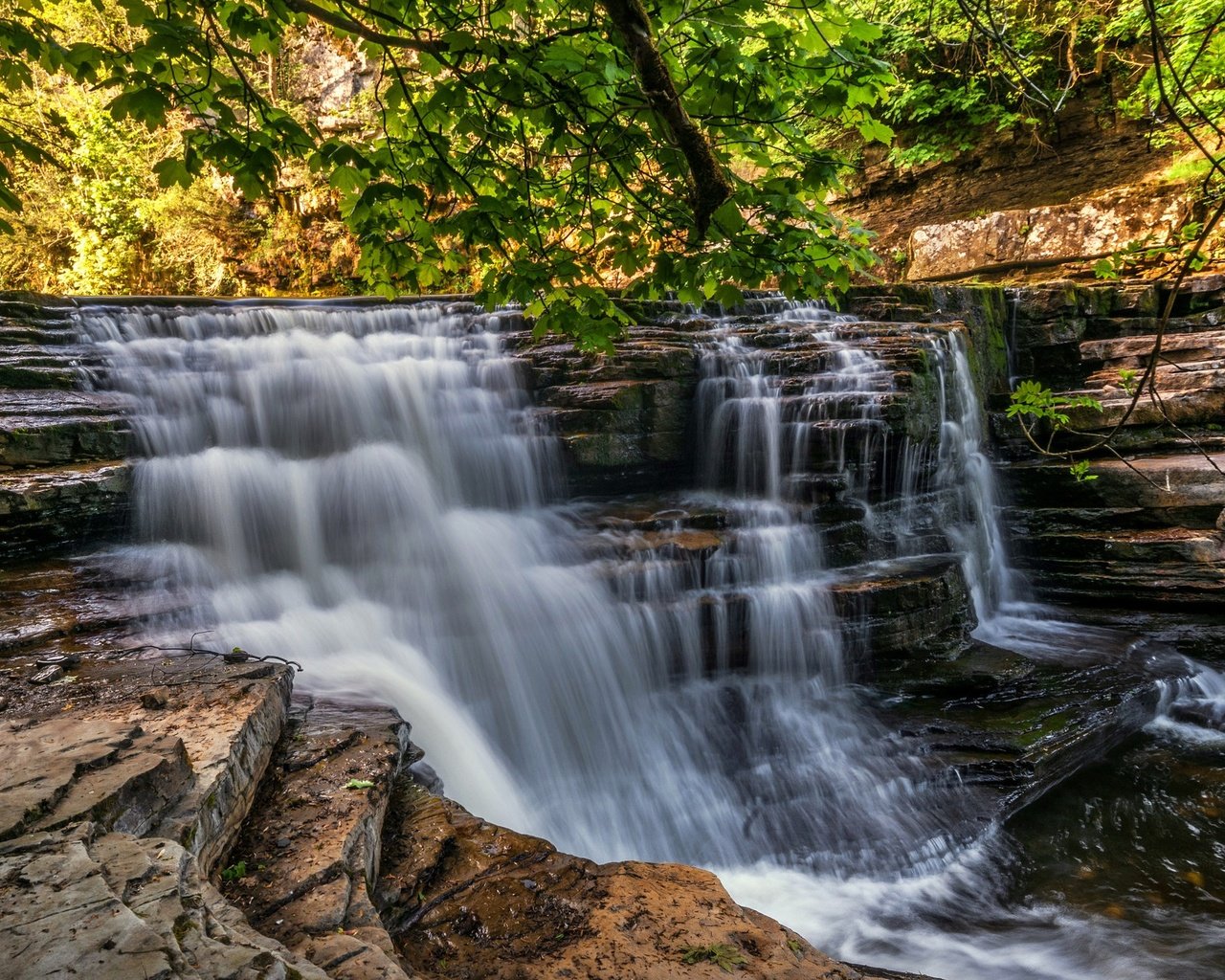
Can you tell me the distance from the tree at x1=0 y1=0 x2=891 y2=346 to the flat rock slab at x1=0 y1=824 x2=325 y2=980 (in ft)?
6.00

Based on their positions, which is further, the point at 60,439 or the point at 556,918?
the point at 60,439

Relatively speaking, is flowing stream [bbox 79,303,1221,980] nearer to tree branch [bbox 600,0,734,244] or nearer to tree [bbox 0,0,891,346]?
tree [bbox 0,0,891,346]

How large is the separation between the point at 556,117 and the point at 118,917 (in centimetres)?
245

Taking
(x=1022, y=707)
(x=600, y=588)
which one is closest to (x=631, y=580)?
(x=600, y=588)

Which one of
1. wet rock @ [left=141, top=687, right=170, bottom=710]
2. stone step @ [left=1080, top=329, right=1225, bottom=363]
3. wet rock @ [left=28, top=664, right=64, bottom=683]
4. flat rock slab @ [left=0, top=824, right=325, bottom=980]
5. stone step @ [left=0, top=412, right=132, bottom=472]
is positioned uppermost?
stone step @ [left=1080, top=329, right=1225, bottom=363]

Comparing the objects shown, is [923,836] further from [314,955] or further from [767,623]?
[314,955]

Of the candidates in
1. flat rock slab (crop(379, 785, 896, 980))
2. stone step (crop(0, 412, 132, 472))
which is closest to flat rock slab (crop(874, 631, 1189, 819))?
flat rock slab (crop(379, 785, 896, 980))

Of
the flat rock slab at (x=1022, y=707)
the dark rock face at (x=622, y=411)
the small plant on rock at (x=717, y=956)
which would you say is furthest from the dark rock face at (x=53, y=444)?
the flat rock slab at (x=1022, y=707)

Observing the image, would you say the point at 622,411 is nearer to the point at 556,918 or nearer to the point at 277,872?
the point at 556,918

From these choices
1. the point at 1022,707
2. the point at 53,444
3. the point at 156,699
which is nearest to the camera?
the point at 156,699

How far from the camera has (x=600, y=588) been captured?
6.23 m

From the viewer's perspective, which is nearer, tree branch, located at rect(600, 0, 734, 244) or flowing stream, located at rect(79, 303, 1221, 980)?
tree branch, located at rect(600, 0, 734, 244)

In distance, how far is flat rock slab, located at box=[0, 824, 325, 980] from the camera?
1302 millimetres

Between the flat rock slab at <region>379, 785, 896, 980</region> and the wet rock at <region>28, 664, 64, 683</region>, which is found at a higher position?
the wet rock at <region>28, 664, 64, 683</region>
